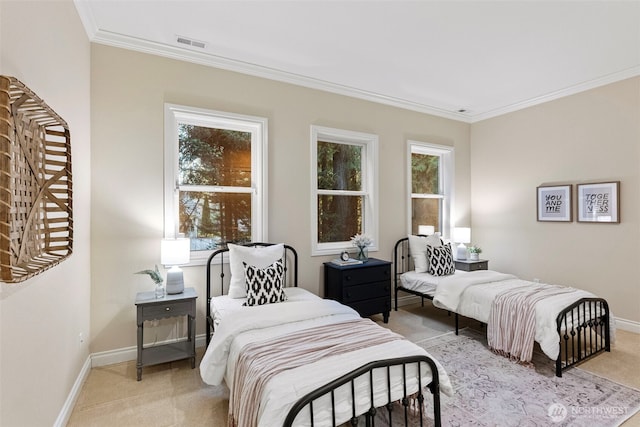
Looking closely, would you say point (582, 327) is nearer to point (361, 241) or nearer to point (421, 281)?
point (421, 281)

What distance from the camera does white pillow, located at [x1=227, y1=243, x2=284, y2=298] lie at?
2.97 metres

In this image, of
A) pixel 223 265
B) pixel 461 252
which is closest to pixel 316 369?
pixel 223 265

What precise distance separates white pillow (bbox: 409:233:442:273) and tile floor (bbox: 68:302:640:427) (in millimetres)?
1898

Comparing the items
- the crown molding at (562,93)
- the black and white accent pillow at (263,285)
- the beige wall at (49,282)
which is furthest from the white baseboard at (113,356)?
the crown molding at (562,93)

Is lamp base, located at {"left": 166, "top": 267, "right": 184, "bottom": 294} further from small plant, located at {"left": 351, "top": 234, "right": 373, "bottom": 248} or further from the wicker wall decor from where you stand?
small plant, located at {"left": 351, "top": 234, "right": 373, "bottom": 248}

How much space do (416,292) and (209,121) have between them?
3.22m

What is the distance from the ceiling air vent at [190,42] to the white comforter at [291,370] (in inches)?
98.4

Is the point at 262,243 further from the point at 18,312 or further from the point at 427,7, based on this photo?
the point at 427,7

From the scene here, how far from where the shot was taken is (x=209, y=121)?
10.9ft

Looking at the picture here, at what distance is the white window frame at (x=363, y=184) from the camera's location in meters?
3.85

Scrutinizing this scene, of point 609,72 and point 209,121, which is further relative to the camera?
point 609,72

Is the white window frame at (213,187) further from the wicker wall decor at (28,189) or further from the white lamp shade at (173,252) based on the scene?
the wicker wall decor at (28,189)

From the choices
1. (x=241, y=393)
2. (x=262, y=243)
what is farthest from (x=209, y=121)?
(x=241, y=393)

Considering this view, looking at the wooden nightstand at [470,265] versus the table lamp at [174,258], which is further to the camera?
the wooden nightstand at [470,265]
